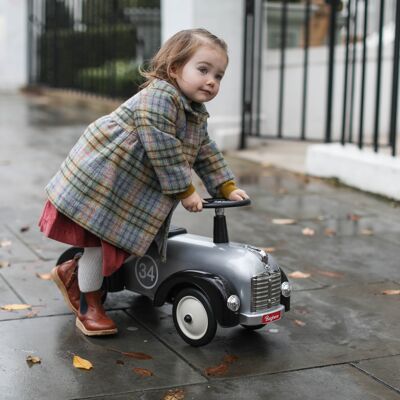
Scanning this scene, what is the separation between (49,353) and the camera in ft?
12.0

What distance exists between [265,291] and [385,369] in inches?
23.3

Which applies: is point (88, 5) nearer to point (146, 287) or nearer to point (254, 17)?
point (254, 17)

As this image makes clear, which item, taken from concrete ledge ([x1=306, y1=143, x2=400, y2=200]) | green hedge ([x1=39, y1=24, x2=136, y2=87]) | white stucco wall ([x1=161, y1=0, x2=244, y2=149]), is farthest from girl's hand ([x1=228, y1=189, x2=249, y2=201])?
green hedge ([x1=39, y1=24, x2=136, y2=87])

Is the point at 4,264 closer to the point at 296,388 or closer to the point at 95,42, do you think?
the point at 296,388

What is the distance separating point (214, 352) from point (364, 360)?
63 centimetres

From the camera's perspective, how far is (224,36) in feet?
30.1

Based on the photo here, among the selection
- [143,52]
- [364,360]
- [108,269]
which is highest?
[143,52]

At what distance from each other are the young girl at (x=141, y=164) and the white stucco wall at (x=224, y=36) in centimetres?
536

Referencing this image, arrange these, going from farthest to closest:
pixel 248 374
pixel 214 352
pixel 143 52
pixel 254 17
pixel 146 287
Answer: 1. pixel 143 52
2. pixel 254 17
3. pixel 146 287
4. pixel 214 352
5. pixel 248 374

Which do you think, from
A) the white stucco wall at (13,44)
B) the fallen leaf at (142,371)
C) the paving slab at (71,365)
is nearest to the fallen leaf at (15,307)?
the paving slab at (71,365)

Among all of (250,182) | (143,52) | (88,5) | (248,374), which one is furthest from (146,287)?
(88,5)

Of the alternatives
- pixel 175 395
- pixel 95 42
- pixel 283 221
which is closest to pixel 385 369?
pixel 175 395

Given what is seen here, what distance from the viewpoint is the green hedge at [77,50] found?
12945mm

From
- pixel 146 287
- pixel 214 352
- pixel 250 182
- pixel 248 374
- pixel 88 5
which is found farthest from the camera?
pixel 88 5
